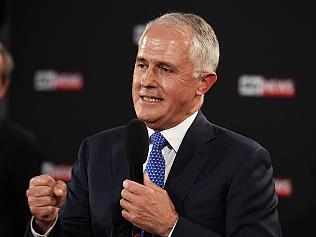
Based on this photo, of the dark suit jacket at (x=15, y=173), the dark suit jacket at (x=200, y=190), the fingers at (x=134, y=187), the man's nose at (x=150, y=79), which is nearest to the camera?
the fingers at (x=134, y=187)

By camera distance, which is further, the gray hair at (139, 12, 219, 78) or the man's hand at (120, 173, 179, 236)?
the gray hair at (139, 12, 219, 78)

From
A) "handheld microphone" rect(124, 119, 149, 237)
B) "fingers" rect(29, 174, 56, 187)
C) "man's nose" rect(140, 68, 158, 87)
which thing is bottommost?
"fingers" rect(29, 174, 56, 187)

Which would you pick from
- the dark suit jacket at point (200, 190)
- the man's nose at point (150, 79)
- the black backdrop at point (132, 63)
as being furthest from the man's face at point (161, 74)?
the black backdrop at point (132, 63)

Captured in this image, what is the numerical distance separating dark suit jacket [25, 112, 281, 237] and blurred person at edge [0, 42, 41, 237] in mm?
1178

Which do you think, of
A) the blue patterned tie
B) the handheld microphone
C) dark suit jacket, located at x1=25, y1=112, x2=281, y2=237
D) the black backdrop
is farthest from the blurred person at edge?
the handheld microphone

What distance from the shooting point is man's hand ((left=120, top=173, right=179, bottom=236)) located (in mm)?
1707

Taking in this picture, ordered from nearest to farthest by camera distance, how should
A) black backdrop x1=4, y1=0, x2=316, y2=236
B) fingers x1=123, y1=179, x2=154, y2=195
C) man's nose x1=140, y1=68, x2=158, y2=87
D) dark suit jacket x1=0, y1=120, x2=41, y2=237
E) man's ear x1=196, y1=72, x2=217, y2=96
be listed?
fingers x1=123, y1=179, x2=154, y2=195 < man's nose x1=140, y1=68, x2=158, y2=87 < man's ear x1=196, y1=72, x2=217, y2=96 < dark suit jacket x1=0, y1=120, x2=41, y2=237 < black backdrop x1=4, y1=0, x2=316, y2=236

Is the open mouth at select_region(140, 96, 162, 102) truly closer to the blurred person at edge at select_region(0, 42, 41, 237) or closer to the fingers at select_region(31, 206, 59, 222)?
the fingers at select_region(31, 206, 59, 222)

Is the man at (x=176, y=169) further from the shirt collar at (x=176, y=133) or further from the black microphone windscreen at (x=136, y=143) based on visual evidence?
the black microphone windscreen at (x=136, y=143)

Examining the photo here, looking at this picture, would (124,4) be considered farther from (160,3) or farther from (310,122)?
(310,122)

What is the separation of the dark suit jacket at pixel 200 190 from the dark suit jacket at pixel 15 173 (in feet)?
3.86

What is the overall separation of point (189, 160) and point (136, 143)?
1.00 feet

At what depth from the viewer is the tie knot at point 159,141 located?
2.04m

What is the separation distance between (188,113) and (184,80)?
0.39ft
